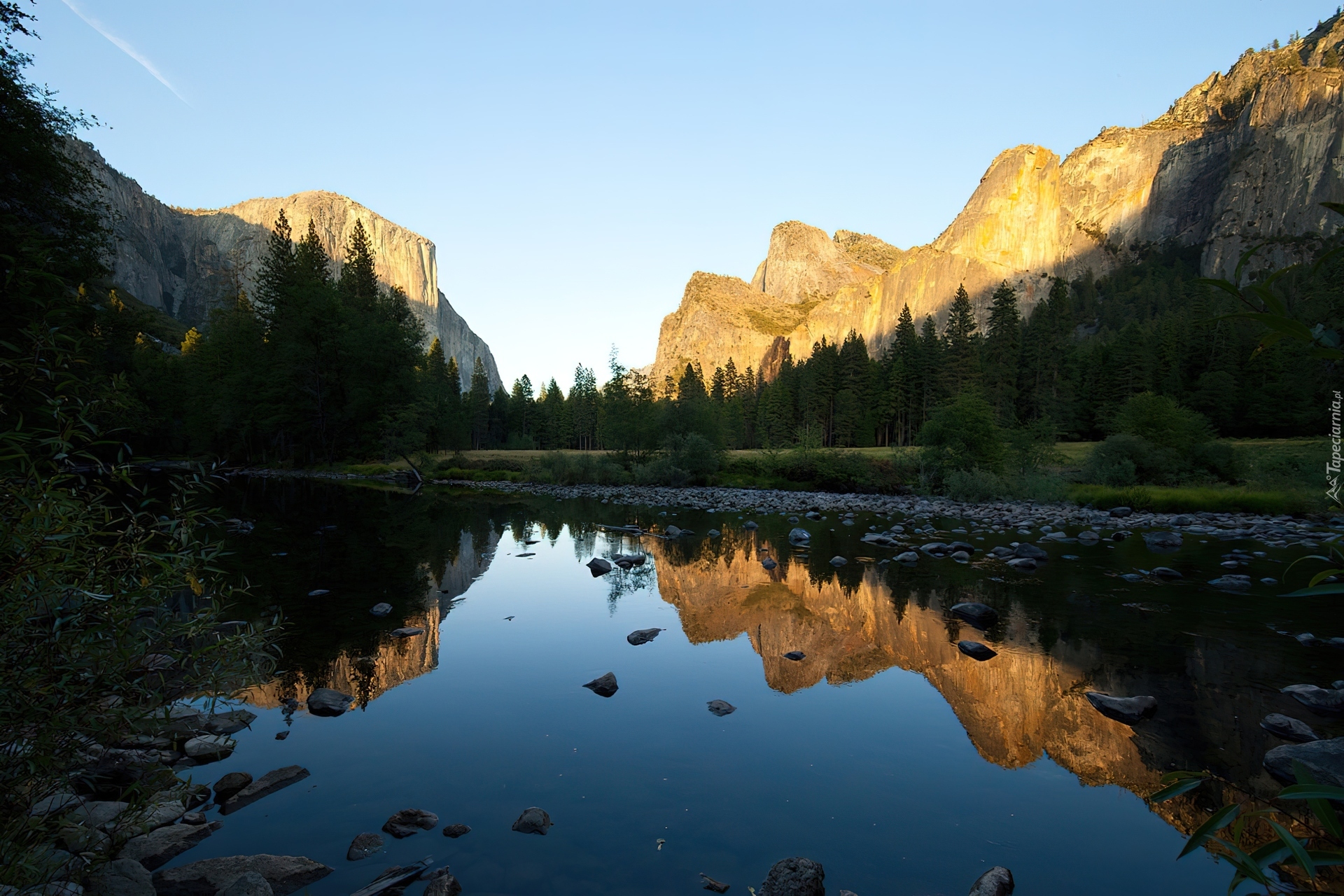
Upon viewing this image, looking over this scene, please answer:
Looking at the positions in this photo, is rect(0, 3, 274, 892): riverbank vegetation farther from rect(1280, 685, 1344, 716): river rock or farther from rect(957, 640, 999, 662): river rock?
rect(1280, 685, 1344, 716): river rock

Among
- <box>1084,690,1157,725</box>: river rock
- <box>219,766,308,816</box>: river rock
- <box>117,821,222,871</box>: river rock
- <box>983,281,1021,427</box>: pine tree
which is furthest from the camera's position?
<box>983,281,1021,427</box>: pine tree

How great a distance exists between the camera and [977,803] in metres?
5.47

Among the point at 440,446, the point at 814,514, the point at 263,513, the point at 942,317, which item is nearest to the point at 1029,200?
the point at 942,317

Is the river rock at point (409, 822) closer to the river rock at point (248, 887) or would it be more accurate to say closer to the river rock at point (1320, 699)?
the river rock at point (248, 887)

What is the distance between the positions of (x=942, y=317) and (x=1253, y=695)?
159 metres

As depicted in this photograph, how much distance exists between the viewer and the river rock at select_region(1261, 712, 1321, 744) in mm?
6250

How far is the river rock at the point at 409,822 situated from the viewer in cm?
487

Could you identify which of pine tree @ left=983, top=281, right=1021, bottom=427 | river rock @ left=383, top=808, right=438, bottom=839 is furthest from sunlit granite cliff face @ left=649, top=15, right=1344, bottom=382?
river rock @ left=383, top=808, right=438, bottom=839

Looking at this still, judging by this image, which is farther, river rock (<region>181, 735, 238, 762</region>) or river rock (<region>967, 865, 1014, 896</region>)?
river rock (<region>181, 735, 238, 762</region>)

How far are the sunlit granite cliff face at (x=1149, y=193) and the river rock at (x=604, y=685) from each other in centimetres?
15028

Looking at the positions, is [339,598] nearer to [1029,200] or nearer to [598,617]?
[598,617]

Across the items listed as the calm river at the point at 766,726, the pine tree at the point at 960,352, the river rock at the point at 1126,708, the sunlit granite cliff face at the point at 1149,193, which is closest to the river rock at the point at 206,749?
the calm river at the point at 766,726

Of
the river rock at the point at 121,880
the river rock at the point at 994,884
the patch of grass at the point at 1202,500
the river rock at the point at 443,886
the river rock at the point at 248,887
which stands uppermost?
the patch of grass at the point at 1202,500

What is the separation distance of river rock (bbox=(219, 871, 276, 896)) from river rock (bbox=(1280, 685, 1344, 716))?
963cm
